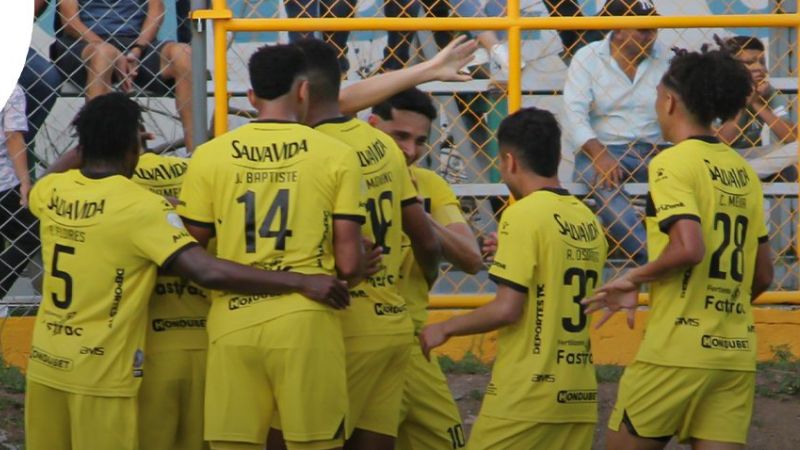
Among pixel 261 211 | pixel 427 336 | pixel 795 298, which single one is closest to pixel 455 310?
pixel 795 298

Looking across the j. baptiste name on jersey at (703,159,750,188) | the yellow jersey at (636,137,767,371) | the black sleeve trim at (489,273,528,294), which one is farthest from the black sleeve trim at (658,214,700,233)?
the black sleeve trim at (489,273,528,294)

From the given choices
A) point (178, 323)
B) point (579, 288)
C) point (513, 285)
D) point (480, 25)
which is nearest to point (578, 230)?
point (579, 288)

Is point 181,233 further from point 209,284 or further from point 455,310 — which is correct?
point 455,310

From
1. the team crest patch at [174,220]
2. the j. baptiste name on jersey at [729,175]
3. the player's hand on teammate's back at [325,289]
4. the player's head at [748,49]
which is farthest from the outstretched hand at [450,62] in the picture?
the player's head at [748,49]

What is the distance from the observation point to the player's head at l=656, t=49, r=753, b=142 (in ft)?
19.8

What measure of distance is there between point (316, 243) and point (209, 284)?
411mm

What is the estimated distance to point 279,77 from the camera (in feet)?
18.3

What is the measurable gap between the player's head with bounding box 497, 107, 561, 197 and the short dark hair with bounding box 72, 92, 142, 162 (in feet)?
4.69

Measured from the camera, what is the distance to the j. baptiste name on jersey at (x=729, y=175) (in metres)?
6.00

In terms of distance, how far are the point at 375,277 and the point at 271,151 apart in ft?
2.38

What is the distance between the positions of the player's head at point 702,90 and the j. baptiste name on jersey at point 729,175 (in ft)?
0.63

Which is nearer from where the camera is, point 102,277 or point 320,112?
point 102,277

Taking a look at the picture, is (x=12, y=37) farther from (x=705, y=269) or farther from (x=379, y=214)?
(x=705, y=269)

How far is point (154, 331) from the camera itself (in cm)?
588
